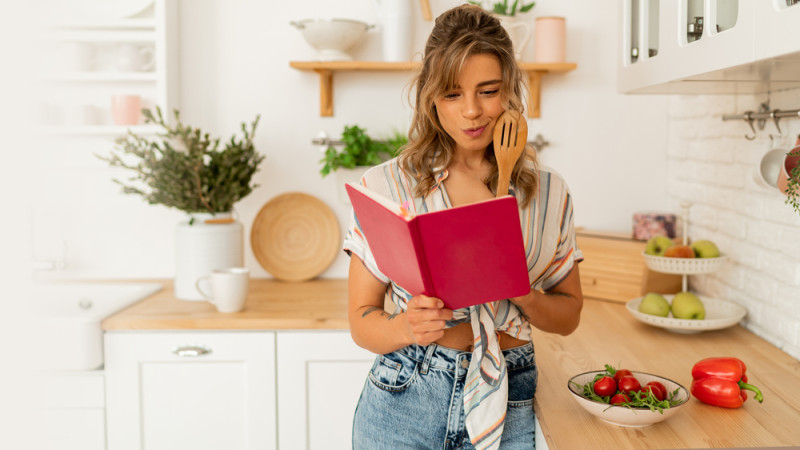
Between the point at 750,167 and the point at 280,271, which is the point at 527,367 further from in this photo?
the point at 280,271

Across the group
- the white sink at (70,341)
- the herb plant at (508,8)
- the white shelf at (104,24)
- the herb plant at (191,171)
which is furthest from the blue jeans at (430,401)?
the white shelf at (104,24)

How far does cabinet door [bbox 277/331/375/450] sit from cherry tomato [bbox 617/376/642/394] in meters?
0.82

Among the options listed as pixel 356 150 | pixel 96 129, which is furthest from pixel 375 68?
pixel 96 129

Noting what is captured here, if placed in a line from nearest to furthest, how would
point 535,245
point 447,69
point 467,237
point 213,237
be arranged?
1. point 467,237
2. point 447,69
3. point 535,245
4. point 213,237

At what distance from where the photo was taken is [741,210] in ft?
6.02

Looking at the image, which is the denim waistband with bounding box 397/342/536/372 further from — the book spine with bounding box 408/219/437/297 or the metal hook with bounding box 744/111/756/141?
the metal hook with bounding box 744/111/756/141

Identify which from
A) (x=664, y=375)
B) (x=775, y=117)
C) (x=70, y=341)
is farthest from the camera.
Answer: (x=70, y=341)

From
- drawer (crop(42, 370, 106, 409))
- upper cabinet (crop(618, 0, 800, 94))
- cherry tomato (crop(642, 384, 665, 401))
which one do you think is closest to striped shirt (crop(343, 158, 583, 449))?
cherry tomato (crop(642, 384, 665, 401))

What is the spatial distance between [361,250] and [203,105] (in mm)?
1345

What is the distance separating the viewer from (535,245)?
50.4 inches

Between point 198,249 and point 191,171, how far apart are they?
237 millimetres

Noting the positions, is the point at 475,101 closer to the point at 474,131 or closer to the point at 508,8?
the point at 474,131

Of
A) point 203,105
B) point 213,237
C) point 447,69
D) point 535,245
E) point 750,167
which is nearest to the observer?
point 447,69

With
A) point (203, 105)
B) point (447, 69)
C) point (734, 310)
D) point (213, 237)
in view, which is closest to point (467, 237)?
point (447, 69)
